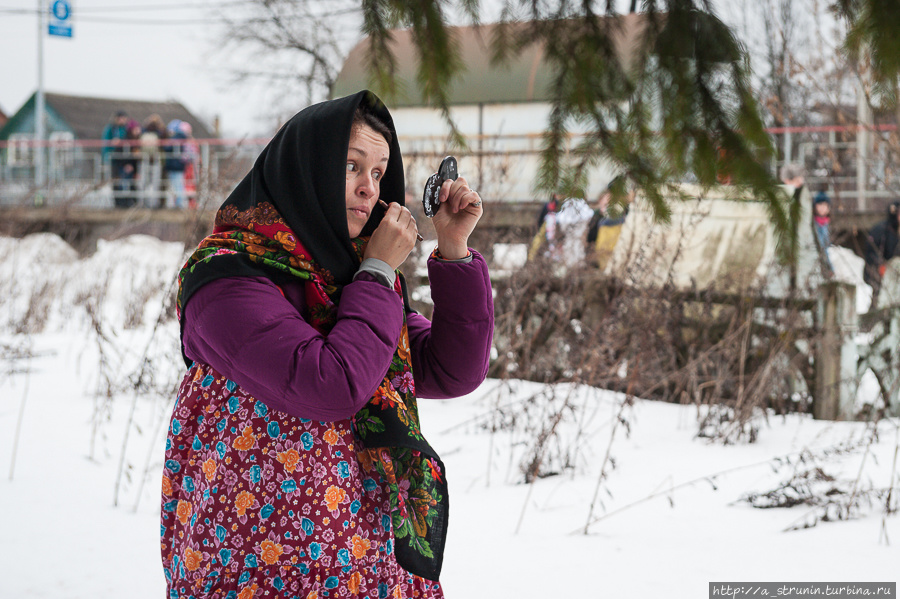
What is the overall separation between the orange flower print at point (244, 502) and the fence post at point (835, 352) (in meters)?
4.37

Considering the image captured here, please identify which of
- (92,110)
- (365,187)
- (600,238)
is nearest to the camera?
(365,187)

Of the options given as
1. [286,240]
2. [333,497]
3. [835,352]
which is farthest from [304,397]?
[835,352]

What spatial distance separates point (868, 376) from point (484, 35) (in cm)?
550

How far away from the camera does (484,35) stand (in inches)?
66.0

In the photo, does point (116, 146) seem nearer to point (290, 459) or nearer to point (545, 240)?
point (545, 240)

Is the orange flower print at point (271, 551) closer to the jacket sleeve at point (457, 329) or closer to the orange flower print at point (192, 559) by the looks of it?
the orange flower print at point (192, 559)

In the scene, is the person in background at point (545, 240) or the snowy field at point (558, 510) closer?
the snowy field at point (558, 510)

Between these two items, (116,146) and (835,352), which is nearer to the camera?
(835,352)

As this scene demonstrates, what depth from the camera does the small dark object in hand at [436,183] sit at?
168cm

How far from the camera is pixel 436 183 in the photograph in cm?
172

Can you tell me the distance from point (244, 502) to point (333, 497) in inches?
6.5

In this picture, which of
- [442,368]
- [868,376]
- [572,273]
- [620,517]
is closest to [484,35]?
[442,368]

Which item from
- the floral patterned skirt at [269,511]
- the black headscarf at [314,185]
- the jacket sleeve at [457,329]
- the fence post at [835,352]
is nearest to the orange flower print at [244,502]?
the floral patterned skirt at [269,511]

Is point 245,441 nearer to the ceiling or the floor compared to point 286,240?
nearer to the floor
